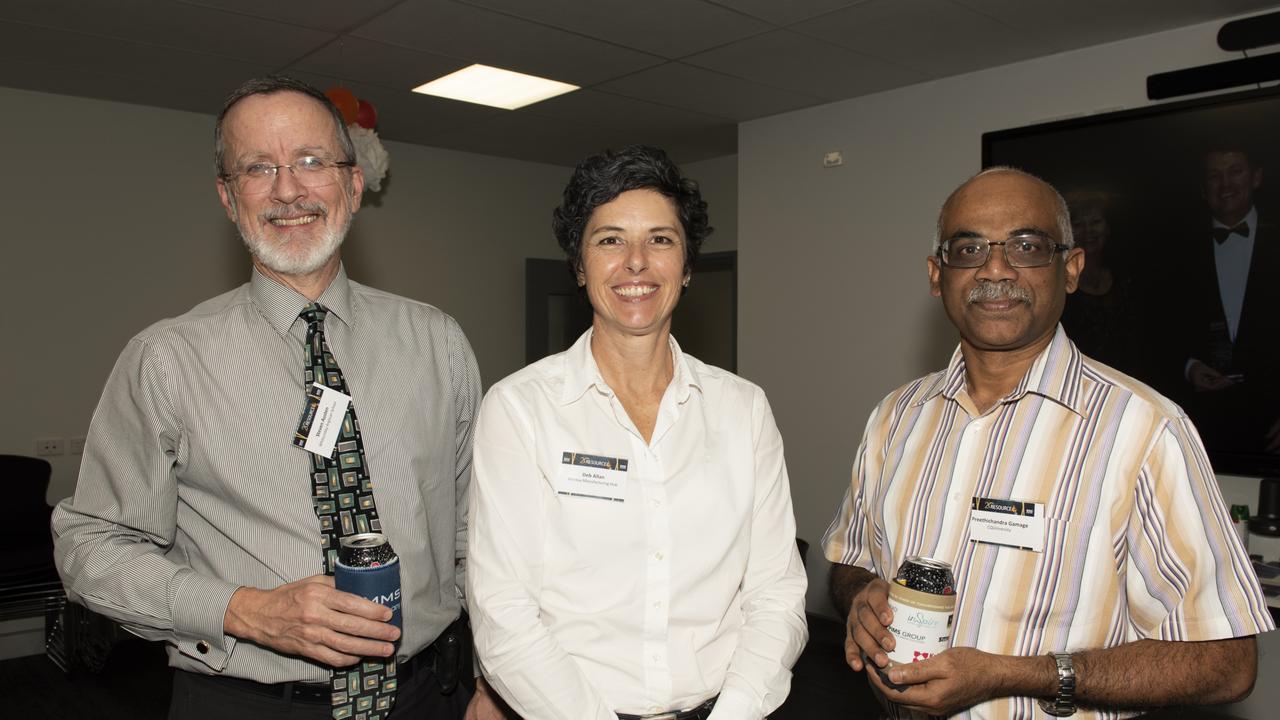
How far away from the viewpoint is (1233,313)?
360 cm

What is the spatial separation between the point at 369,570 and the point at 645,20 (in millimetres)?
3183

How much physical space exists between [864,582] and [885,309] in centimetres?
348

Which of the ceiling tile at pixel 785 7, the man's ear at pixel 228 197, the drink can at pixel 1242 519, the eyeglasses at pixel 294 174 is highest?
the ceiling tile at pixel 785 7

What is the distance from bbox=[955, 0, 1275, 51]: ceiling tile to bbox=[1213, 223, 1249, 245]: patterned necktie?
3.15 ft

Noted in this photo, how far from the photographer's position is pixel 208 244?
5703 millimetres

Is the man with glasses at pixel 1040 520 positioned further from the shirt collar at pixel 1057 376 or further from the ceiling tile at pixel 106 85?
the ceiling tile at pixel 106 85

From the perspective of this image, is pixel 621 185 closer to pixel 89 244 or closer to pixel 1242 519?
pixel 1242 519

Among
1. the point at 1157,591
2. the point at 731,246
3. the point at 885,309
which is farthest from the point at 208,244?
the point at 1157,591

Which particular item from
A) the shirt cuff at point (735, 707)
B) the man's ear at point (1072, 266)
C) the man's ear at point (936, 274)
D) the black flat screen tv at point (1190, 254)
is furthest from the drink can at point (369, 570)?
the black flat screen tv at point (1190, 254)

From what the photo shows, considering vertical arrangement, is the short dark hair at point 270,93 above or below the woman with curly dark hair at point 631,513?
above

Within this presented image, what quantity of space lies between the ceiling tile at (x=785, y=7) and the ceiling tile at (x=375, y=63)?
1.58m

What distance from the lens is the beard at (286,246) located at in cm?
163

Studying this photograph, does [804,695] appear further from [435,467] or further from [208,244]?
[208,244]

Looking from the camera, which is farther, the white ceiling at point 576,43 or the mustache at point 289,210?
the white ceiling at point 576,43
